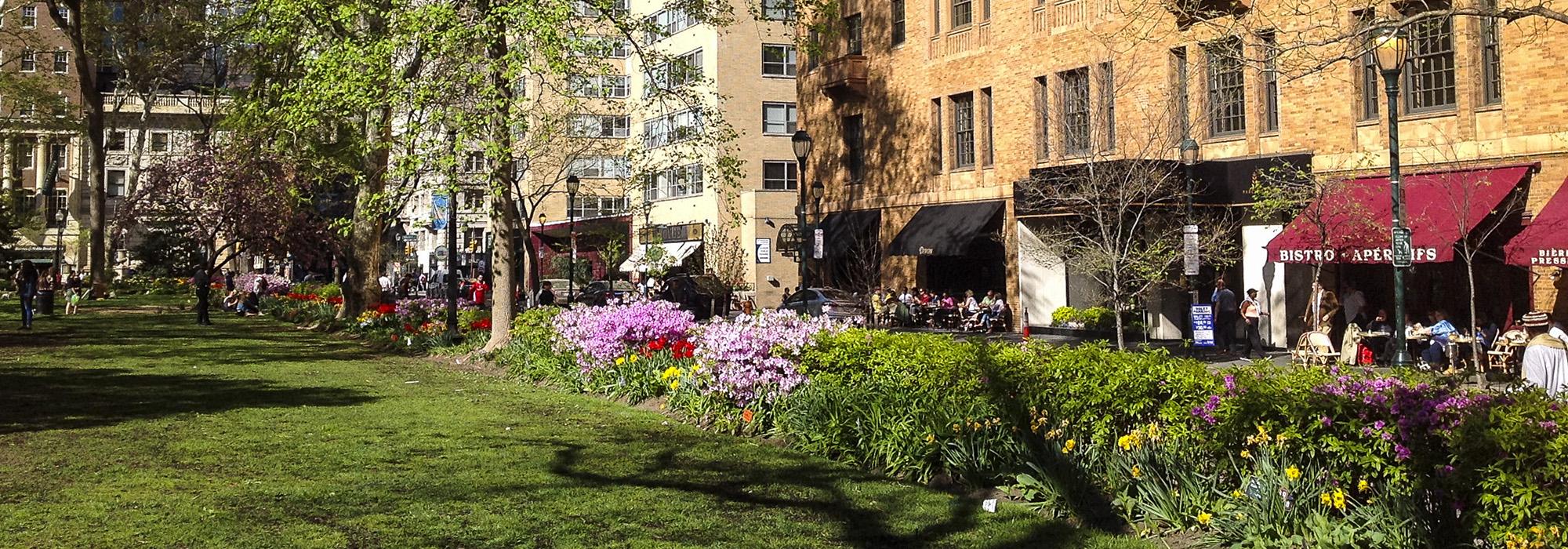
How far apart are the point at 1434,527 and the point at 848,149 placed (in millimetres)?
34417

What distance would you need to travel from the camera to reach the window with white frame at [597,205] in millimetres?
63969

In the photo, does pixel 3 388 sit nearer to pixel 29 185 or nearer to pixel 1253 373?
pixel 1253 373

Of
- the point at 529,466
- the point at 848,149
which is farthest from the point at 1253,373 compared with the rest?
the point at 848,149

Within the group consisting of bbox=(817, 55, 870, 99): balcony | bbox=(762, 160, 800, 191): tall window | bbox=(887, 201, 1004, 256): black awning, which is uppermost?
bbox=(817, 55, 870, 99): balcony

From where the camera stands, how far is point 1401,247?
18.0 metres

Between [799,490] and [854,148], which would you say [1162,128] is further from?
[799,490]

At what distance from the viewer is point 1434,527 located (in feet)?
20.9

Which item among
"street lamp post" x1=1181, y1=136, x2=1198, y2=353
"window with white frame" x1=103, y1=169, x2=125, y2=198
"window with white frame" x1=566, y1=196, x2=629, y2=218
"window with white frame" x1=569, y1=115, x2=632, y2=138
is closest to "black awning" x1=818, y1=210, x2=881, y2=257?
"window with white frame" x1=569, y1=115, x2=632, y2=138

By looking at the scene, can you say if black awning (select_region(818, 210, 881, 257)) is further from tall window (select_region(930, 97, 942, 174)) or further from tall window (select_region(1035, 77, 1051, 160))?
tall window (select_region(1035, 77, 1051, 160))

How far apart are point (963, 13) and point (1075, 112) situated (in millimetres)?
6355

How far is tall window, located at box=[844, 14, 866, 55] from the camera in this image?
39.8m

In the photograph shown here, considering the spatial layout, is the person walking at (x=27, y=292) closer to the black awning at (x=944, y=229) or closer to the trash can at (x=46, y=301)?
the trash can at (x=46, y=301)

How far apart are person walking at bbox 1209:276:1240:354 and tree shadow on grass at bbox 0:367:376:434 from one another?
54.3 ft

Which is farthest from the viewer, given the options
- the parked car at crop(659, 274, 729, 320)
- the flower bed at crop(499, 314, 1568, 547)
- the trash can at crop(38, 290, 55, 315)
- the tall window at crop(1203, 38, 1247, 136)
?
the trash can at crop(38, 290, 55, 315)
